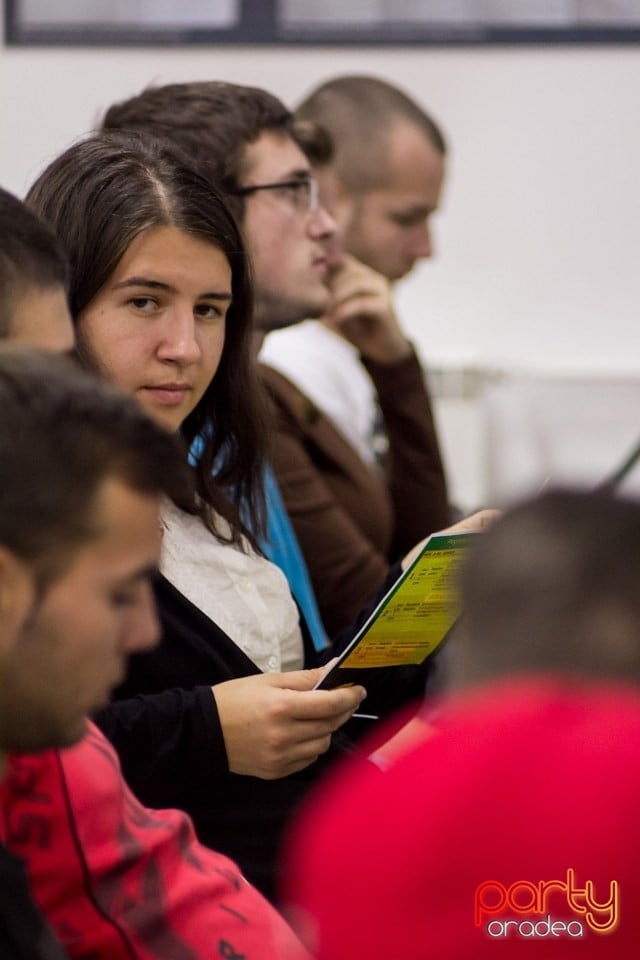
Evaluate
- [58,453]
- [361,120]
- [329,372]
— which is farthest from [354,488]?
[58,453]

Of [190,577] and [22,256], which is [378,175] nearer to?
[190,577]

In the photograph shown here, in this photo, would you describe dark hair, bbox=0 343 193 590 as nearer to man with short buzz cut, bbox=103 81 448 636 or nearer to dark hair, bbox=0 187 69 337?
dark hair, bbox=0 187 69 337

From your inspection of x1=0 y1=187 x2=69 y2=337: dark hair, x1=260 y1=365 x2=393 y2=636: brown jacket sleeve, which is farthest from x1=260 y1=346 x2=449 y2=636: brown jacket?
x1=0 y1=187 x2=69 y2=337: dark hair

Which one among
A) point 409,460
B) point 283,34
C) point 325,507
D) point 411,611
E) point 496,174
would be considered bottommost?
point 409,460

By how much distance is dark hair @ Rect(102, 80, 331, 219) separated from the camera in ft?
6.46

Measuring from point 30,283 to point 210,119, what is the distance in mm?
865

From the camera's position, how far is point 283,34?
13.0 feet

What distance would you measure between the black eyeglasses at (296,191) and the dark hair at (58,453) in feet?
3.80

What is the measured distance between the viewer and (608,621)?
87 cm

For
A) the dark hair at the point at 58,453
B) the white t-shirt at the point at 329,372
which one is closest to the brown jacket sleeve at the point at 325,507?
the white t-shirt at the point at 329,372

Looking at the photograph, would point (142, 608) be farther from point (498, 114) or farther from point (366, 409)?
point (498, 114)

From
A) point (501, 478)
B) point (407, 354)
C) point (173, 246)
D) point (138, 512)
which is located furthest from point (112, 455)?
point (501, 478)

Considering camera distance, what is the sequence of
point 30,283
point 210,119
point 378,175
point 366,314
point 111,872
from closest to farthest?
1. point 111,872
2. point 30,283
3. point 210,119
4. point 366,314
5. point 378,175

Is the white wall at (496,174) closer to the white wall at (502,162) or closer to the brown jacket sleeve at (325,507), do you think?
the white wall at (502,162)
